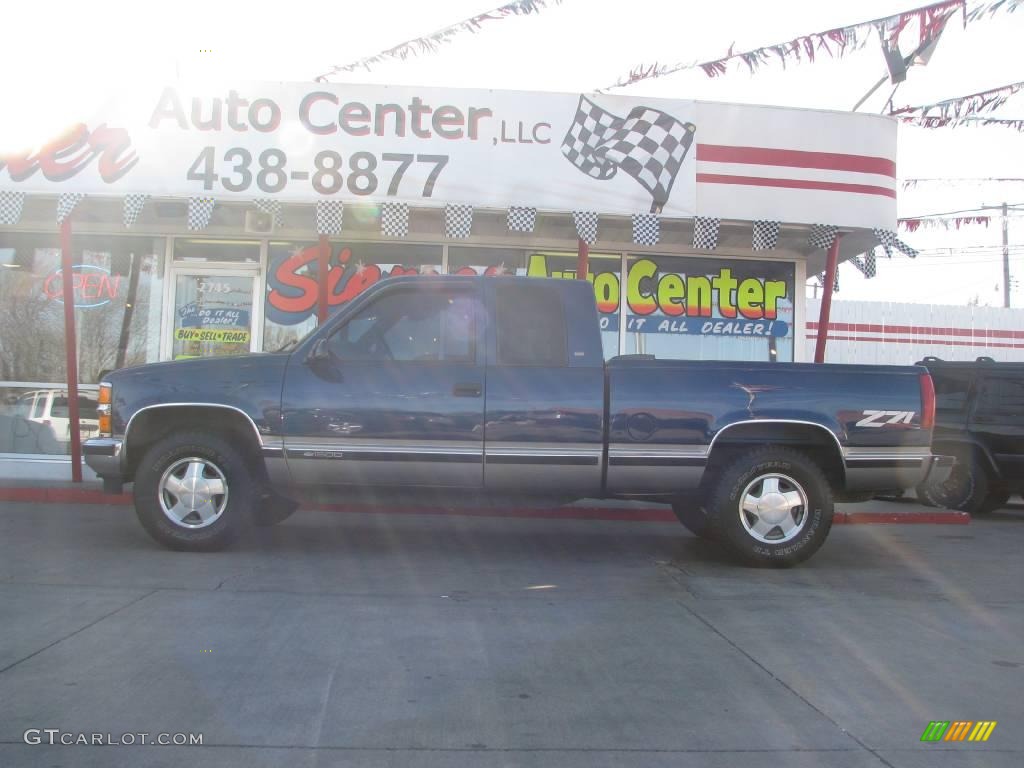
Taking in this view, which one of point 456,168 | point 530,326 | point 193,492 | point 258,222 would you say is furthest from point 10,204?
point 530,326

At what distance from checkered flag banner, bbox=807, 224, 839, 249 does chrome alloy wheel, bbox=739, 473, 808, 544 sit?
4556 millimetres

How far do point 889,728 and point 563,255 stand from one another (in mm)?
9138

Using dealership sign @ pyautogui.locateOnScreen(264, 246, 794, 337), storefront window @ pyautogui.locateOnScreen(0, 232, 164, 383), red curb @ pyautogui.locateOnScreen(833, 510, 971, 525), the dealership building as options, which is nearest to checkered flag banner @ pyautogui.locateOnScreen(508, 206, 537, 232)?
the dealership building

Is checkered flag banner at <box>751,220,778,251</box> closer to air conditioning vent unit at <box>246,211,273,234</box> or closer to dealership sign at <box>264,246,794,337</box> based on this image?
dealership sign at <box>264,246,794,337</box>

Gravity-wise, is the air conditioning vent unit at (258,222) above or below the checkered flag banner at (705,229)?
above

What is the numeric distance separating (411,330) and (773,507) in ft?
9.78

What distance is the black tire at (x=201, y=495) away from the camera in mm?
6816

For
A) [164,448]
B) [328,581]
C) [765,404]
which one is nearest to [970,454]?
[765,404]

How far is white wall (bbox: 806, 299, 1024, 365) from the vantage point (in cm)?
2889

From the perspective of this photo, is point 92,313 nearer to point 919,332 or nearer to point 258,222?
point 258,222

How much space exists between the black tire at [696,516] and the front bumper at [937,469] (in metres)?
1.64

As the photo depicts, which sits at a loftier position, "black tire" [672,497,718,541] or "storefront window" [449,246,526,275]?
"storefront window" [449,246,526,275]

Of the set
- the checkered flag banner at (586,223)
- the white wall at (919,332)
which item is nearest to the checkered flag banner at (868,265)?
the checkered flag banner at (586,223)

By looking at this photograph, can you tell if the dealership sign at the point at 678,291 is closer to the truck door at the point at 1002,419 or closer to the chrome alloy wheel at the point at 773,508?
the truck door at the point at 1002,419
